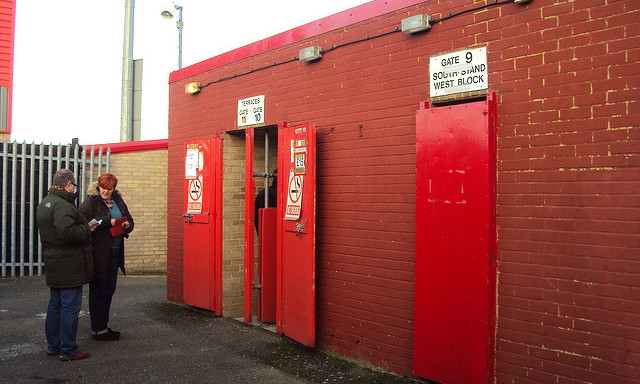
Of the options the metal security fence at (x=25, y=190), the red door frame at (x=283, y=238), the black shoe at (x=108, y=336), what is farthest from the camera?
the metal security fence at (x=25, y=190)

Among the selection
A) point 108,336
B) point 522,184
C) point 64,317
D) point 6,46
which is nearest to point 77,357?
point 64,317

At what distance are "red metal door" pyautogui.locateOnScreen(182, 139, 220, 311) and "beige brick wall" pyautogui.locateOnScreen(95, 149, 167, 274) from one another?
12.3ft

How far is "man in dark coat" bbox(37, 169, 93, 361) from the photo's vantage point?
5367 mm

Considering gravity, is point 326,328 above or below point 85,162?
below

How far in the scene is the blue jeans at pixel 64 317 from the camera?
546cm

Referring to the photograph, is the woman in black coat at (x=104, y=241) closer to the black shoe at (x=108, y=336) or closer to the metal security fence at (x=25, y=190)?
the black shoe at (x=108, y=336)

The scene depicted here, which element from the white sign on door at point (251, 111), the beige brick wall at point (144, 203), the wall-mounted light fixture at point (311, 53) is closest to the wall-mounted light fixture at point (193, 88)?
the white sign on door at point (251, 111)

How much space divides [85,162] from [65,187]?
5.79 meters

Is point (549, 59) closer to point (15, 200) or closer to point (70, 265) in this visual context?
point (70, 265)

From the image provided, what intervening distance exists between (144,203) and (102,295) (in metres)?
5.51

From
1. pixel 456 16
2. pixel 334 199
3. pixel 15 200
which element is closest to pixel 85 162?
pixel 15 200

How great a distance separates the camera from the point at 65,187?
18.1 ft

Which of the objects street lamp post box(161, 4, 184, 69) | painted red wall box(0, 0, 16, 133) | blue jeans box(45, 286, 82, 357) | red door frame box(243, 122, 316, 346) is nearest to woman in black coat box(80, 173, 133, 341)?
blue jeans box(45, 286, 82, 357)

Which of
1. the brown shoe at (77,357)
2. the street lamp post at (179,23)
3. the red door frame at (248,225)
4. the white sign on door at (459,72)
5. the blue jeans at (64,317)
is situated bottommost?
the brown shoe at (77,357)
